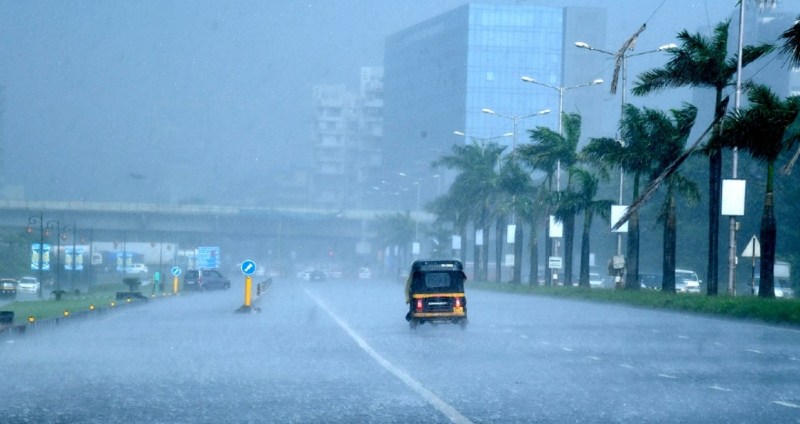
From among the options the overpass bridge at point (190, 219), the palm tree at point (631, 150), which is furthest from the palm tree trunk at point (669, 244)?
the overpass bridge at point (190, 219)

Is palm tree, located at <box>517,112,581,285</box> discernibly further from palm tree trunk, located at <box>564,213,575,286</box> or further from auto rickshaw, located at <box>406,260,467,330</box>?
auto rickshaw, located at <box>406,260,467,330</box>

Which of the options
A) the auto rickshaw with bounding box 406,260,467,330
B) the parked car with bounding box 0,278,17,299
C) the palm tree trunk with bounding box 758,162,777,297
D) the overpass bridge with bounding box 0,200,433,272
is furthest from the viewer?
the overpass bridge with bounding box 0,200,433,272

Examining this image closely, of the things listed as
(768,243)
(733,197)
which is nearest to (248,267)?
(733,197)

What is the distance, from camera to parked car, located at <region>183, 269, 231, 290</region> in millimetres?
87250

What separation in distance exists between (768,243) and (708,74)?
8.91 meters

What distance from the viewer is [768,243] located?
3997 cm

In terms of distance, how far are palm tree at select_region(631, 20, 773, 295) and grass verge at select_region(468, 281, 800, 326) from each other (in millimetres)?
2276

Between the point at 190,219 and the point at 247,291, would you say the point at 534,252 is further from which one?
the point at 190,219

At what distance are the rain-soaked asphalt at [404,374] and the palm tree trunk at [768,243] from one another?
727cm

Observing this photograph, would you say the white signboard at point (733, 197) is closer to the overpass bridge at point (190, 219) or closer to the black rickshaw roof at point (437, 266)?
the black rickshaw roof at point (437, 266)

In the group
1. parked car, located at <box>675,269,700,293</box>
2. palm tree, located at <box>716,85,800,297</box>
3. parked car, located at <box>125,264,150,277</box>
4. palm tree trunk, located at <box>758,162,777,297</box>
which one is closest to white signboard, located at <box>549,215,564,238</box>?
parked car, located at <box>675,269,700,293</box>

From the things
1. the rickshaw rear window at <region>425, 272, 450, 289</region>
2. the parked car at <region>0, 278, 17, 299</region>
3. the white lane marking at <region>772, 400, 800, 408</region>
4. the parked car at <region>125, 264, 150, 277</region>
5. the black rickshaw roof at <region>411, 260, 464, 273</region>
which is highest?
the black rickshaw roof at <region>411, 260, 464, 273</region>

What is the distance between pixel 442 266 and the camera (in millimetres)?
32281

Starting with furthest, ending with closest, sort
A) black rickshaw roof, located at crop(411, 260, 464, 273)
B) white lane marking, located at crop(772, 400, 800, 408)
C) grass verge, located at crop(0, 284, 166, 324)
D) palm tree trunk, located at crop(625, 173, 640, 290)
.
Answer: palm tree trunk, located at crop(625, 173, 640, 290)
grass verge, located at crop(0, 284, 166, 324)
black rickshaw roof, located at crop(411, 260, 464, 273)
white lane marking, located at crop(772, 400, 800, 408)
